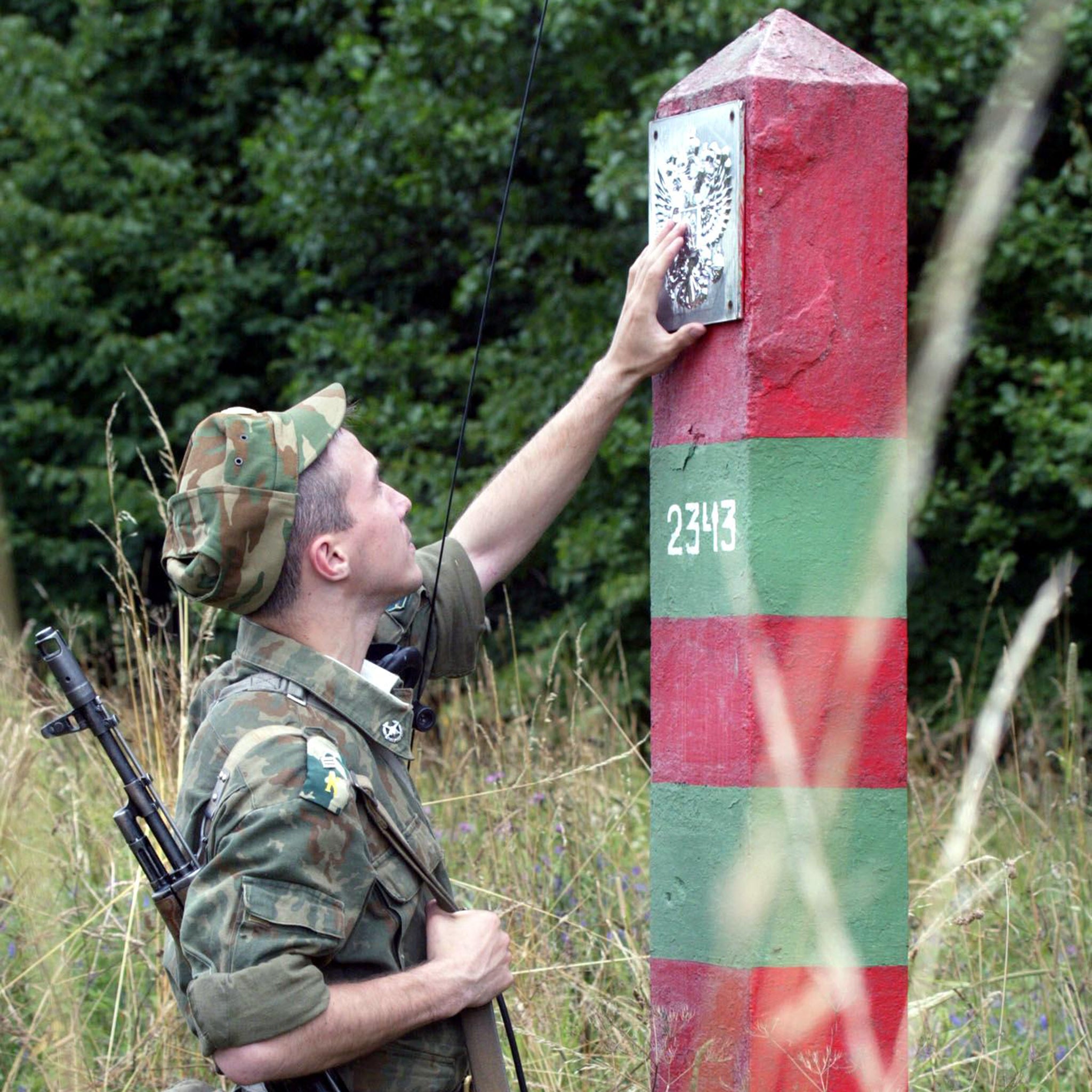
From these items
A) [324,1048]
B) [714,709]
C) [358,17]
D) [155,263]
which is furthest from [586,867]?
[155,263]

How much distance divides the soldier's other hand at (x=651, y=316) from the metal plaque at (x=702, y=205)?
2 cm

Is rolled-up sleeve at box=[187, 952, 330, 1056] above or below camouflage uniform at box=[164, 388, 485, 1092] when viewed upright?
below

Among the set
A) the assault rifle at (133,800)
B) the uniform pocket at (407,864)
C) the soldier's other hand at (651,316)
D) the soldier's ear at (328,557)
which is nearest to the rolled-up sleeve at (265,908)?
the uniform pocket at (407,864)

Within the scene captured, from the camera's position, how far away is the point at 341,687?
89.2 inches

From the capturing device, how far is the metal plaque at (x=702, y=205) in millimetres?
2447

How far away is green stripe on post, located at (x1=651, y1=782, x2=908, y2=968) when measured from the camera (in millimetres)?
2391

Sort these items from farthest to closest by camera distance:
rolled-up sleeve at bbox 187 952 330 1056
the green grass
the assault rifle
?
the green grass → the assault rifle → rolled-up sleeve at bbox 187 952 330 1056

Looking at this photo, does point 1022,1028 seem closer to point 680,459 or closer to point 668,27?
point 680,459

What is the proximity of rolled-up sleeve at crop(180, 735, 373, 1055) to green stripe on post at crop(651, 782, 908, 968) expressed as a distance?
646 millimetres

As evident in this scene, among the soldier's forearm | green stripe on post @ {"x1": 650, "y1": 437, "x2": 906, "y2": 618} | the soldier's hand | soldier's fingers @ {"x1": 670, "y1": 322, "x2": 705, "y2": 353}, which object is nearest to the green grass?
green stripe on post @ {"x1": 650, "y1": 437, "x2": 906, "y2": 618}

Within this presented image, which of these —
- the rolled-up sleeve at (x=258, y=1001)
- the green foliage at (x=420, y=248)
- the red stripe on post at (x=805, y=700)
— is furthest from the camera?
the green foliage at (x=420, y=248)

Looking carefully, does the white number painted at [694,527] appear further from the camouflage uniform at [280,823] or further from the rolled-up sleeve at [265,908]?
the rolled-up sleeve at [265,908]

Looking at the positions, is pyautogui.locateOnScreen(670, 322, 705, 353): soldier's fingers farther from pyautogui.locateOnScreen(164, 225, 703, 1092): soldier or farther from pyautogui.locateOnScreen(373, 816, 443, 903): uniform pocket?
pyautogui.locateOnScreen(373, 816, 443, 903): uniform pocket

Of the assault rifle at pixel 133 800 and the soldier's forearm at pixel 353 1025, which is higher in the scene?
the assault rifle at pixel 133 800
